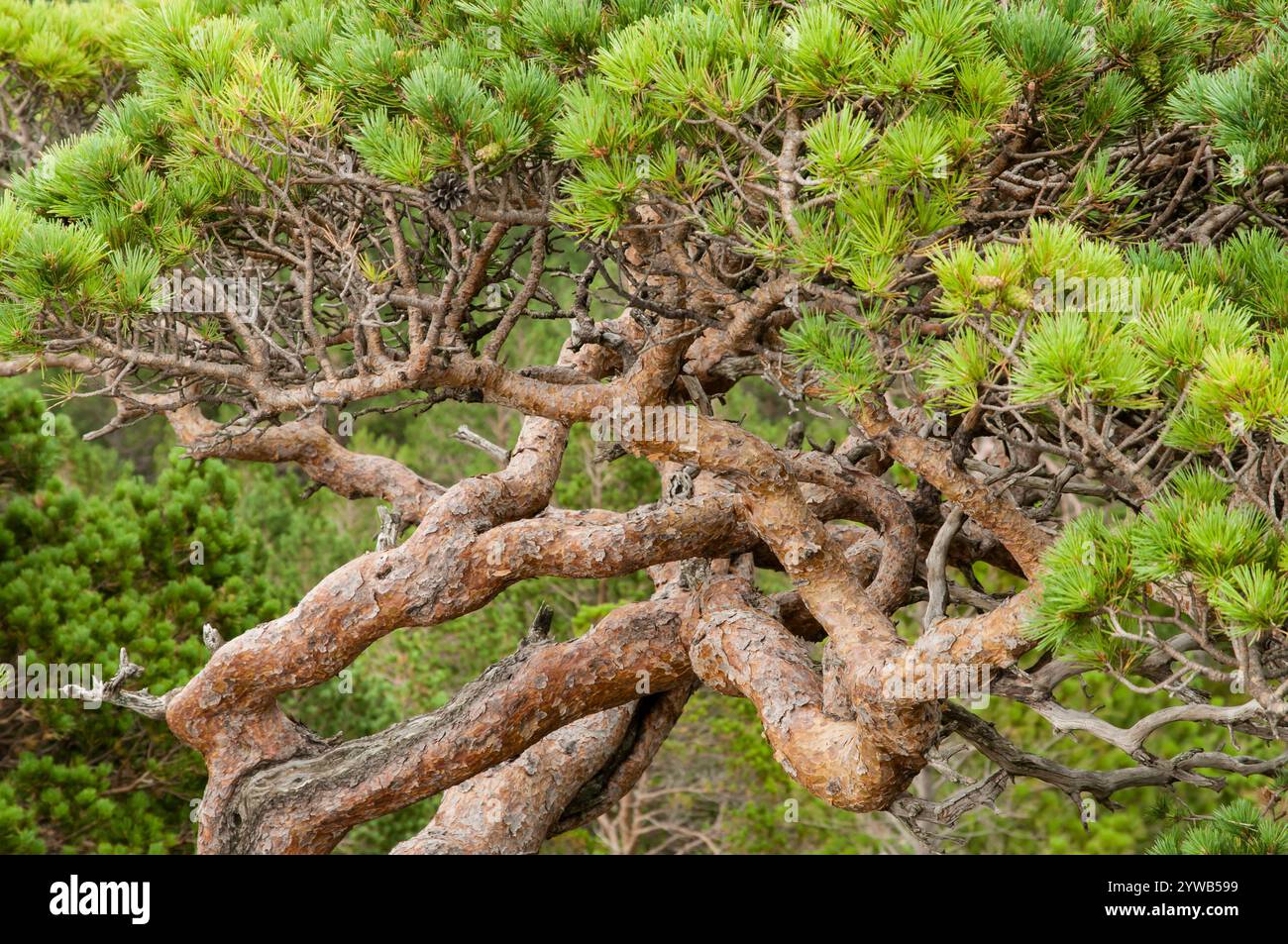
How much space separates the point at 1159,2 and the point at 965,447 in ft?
3.17

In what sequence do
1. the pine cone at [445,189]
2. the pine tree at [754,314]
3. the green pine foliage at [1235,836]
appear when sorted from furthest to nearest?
the pine cone at [445,189], the green pine foliage at [1235,836], the pine tree at [754,314]

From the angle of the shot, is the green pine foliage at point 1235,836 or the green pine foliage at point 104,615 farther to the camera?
the green pine foliage at point 104,615

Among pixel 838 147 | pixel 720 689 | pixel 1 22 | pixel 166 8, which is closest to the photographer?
A: pixel 838 147

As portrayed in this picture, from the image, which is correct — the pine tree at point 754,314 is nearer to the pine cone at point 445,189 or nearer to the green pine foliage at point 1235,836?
the pine cone at point 445,189

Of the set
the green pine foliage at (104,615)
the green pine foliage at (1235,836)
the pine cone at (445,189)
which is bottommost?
the green pine foliage at (1235,836)

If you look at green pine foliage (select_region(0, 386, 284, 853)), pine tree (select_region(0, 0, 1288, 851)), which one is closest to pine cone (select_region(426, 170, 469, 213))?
pine tree (select_region(0, 0, 1288, 851))


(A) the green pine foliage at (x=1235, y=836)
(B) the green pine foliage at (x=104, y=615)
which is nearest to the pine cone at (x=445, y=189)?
(A) the green pine foliage at (x=1235, y=836)

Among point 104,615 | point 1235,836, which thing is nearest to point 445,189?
point 1235,836

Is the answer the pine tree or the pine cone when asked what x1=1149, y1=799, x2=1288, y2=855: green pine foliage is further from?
the pine cone

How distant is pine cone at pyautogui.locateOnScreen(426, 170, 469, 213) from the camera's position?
98.8 inches

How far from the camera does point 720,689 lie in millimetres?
3387

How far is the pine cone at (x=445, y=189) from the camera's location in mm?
2510
